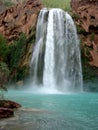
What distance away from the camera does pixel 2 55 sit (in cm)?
4591

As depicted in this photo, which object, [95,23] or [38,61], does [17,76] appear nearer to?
[38,61]

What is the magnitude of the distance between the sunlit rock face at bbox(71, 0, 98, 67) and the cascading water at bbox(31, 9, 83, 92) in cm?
142

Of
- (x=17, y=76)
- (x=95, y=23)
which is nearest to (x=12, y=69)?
(x=17, y=76)

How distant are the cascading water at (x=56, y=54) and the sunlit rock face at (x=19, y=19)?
132 centimetres

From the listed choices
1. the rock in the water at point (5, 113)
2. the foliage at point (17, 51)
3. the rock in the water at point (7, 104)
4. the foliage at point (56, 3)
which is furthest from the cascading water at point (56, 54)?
the foliage at point (56, 3)

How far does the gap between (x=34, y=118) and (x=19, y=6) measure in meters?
35.7

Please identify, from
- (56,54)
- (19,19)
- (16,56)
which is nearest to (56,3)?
(19,19)

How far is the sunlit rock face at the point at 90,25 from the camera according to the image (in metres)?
43.5

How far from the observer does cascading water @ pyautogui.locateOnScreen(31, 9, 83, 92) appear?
137 ft

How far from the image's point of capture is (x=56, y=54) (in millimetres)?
43406

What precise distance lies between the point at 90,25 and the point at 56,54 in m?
6.71

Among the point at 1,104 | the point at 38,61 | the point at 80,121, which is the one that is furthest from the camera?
the point at 38,61

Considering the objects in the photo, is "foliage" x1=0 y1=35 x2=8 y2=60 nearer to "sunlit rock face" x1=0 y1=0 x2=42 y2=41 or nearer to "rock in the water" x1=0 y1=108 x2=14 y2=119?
"sunlit rock face" x1=0 y1=0 x2=42 y2=41

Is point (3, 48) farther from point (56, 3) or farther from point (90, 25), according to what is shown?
point (56, 3)
